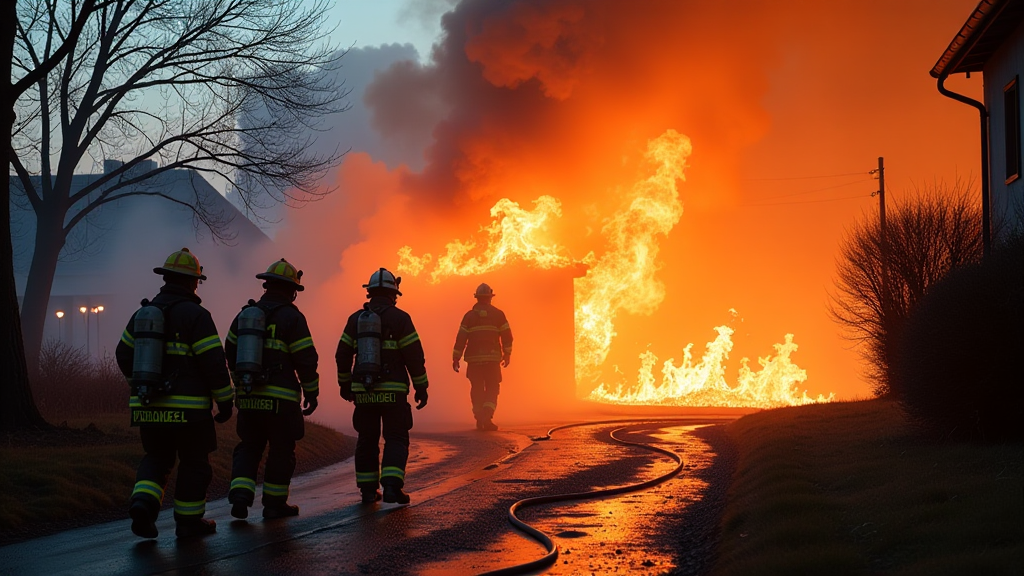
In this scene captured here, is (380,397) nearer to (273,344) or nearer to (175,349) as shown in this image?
(273,344)

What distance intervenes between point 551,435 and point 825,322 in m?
31.8

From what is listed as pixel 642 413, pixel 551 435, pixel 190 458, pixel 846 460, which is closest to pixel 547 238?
pixel 642 413

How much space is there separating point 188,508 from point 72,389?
30.6ft

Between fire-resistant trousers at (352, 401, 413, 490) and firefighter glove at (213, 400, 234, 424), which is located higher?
firefighter glove at (213, 400, 234, 424)

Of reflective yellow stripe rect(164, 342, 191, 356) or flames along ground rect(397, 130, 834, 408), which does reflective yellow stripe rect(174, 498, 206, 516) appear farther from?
flames along ground rect(397, 130, 834, 408)

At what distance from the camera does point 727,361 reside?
4047 centimetres

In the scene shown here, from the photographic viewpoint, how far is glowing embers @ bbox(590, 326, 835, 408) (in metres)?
34.5

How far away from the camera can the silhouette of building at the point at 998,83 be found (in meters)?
13.9

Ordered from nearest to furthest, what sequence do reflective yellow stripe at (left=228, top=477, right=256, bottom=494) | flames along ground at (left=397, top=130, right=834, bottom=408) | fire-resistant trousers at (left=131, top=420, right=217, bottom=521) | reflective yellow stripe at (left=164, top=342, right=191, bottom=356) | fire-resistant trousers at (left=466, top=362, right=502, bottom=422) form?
fire-resistant trousers at (left=131, top=420, right=217, bottom=521)
reflective yellow stripe at (left=164, top=342, right=191, bottom=356)
reflective yellow stripe at (left=228, top=477, right=256, bottom=494)
fire-resistant trousers at (left=466, top=362, right=502, bottom=422)
flames along ground at (left=397, top=130, right=834, bottom=408)

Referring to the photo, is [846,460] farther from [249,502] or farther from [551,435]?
[551,435]

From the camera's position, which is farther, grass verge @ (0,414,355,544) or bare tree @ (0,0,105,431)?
bare tree @ (0,0,105,431)

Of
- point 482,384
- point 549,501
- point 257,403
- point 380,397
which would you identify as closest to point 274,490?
point 257,403

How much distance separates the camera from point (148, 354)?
6.82 meters

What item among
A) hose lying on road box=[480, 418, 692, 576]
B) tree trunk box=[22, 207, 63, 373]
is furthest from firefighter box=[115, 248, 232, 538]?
tree trunk box=[22, 207, 63, 373]
